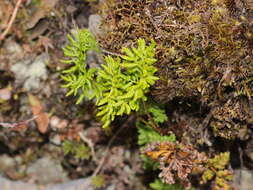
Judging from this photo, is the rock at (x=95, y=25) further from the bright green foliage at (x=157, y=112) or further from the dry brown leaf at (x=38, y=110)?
the dry brown leaf at (x=38, y=110)

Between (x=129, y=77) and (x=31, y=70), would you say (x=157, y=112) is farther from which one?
(x=31, y=70)

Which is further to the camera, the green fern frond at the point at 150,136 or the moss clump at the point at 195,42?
the green fern frond at the point at 150,136

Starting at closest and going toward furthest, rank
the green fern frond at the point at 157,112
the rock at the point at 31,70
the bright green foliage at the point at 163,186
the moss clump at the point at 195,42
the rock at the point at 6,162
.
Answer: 1. the moss clump at the point at 195,42
2. the green fern frond at the point at 157,112
3. the bright green foliage at the point at 163,186
4. the rock at the point at 31,70
5. the rock at the point at 6,162

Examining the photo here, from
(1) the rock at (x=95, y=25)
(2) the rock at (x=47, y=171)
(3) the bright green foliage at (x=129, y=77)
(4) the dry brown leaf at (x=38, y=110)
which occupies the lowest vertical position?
(2) the rock at (x=47, y=171)

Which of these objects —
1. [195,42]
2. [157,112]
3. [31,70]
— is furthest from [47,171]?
[195,42]

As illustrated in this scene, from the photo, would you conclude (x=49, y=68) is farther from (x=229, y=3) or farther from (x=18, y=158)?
(x=229, y=3)

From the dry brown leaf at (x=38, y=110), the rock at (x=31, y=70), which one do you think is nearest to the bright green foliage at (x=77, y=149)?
the dry brown leaf at (x=38, y=110)
